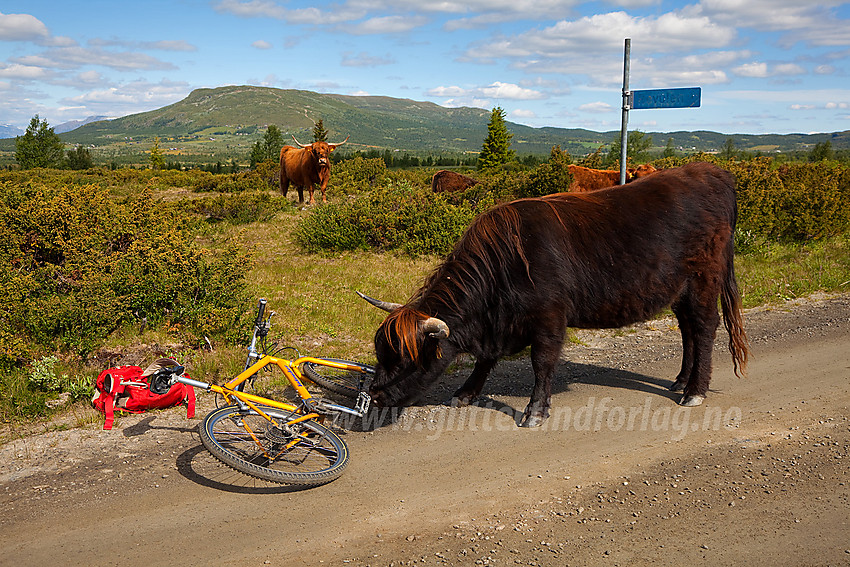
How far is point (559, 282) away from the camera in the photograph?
17.8 ft

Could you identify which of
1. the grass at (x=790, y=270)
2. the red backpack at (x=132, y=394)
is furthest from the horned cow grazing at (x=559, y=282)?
the grass at (x=790, y=270)

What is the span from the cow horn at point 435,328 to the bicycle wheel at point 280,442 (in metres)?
1.11

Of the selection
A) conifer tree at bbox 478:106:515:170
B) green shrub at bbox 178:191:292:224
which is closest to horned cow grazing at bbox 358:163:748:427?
green shrub at bbox 178:191:292:224

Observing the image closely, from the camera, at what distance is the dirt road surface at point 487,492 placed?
12.0ft

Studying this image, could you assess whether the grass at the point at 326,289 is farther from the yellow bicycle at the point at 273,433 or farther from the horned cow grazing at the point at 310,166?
the horned cow grazing at the point at 310,166

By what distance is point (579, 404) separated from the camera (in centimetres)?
598

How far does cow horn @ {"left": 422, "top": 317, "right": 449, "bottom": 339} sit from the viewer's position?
190 inches

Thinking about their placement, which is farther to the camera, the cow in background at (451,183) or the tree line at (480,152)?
the tree line at (480,152)

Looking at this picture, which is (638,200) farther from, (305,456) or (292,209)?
(292,209)

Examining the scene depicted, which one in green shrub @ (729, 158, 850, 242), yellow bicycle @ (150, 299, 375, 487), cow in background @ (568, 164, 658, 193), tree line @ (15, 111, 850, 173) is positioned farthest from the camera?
tree line @ (15, 111, 850, 173)

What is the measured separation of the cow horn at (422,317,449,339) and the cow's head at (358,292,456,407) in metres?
0.03

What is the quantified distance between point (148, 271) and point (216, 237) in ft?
21.4

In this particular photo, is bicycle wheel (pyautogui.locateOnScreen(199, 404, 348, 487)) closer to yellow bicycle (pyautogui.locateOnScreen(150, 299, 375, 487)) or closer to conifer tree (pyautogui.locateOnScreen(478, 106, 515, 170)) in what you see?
yellow bicycle (pyautogui.locateOnScreen(150, 299, 375, 487))

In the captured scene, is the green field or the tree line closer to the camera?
the green field
